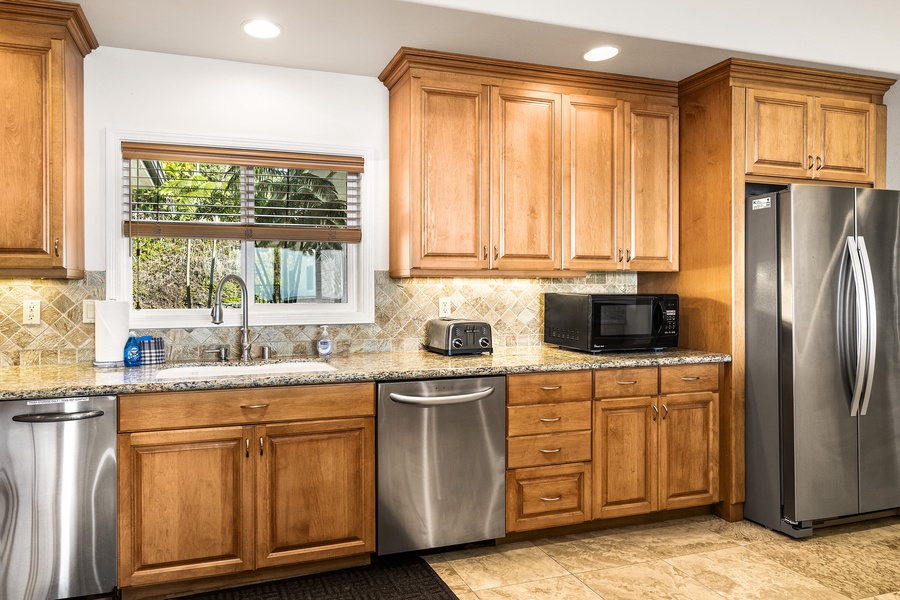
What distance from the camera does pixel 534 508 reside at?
2.98 meters

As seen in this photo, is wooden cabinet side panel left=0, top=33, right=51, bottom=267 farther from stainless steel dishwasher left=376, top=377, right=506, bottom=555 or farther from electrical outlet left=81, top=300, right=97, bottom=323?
stainless steel dishwasher left=376, top=377, right=506, bottom=555

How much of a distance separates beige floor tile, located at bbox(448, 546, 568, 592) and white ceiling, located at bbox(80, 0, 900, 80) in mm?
2362

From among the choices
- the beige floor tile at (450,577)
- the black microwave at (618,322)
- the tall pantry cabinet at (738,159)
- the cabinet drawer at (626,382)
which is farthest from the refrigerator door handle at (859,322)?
the beige floor tile at (450,577)

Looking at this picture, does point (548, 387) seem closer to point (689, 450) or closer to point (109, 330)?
point (689, 450)

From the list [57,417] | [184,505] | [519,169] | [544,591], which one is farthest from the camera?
[519,169]

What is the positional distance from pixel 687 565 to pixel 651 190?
1931 mm

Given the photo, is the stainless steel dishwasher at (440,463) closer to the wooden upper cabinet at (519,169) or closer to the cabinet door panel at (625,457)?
the cabinet door panel at (625,457)

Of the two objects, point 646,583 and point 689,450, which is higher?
point 689,450

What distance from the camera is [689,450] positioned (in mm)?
3270

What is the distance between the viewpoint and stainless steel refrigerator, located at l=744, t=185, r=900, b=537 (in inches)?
121

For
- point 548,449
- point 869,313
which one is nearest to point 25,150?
point 548,449

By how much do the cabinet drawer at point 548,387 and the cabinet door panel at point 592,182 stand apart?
666mm

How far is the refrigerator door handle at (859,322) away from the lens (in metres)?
3.11

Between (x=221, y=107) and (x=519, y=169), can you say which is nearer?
(x=221, y=107)
